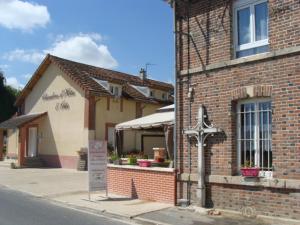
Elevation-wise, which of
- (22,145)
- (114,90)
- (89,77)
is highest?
(89,77)

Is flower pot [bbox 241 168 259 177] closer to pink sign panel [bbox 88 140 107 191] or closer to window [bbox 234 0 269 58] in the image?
window [bbox 234 0 269 58]

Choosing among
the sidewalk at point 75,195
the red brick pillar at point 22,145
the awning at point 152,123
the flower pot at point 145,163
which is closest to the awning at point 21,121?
the red brick pillar at point 22,145

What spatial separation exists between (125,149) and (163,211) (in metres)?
17.0

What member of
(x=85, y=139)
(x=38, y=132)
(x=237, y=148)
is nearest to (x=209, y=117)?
(x=237, y=148)

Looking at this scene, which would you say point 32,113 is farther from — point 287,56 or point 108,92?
point 287,56

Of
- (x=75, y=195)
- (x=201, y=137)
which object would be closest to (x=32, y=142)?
(x=75, y=195)

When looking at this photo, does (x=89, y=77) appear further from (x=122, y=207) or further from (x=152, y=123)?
(x=122, y=207)

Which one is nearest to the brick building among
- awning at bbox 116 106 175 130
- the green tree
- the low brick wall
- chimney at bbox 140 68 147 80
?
the low brick wall

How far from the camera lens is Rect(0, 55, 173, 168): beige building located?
27.1 metres

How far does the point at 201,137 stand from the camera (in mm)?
11664

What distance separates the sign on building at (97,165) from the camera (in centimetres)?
1398

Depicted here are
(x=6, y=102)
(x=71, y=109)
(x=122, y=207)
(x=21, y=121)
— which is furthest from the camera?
(x=6, y=102)

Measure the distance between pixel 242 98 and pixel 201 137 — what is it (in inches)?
61.6

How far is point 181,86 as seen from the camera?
1257 centimetres
